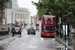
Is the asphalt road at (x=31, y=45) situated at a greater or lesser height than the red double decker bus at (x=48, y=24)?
lesser

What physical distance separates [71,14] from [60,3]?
2704 mm

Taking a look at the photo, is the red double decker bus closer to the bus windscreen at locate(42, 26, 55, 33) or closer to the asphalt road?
the bus windscreen at locate(42, 26, 55, 33)

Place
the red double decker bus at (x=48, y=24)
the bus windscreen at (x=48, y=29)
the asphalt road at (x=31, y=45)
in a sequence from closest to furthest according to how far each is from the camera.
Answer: the asphalt road at (x=31, y=45) → the red double decker bus at (x=48, y=24) → the bus windscreen at (x=48, y=29)

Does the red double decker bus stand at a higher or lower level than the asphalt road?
higher

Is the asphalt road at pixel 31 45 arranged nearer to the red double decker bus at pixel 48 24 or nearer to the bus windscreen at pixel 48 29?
the red double decker bus at pixel 48 24

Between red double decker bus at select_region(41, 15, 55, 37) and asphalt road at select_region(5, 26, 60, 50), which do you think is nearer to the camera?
asphalt road at select_region(5, 26, 60, 50)

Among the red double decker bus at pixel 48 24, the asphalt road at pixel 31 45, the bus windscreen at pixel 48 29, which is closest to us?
the asphalt road at pixel 31 45

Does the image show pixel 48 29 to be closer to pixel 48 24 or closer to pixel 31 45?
pixel 48 24

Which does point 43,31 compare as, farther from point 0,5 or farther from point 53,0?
point 0,5

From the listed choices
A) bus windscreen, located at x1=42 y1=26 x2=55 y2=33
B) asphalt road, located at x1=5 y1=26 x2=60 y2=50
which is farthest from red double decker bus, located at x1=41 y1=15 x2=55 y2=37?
asphalt road, located at x1=5 y1=26 x2=60 y2=50

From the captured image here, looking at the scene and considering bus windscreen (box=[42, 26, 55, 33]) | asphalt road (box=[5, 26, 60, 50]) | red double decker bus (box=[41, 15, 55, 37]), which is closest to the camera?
asphalt road (box=[5, 26, 60, 50])

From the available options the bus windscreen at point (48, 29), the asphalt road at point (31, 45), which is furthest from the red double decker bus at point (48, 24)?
the asphalt road at point (31, 45)

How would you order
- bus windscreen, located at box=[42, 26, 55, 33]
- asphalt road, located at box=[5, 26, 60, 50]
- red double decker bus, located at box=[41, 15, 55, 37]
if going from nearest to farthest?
1. asphalt road, located at box=[5, 26, 60, 50]
2. red double decker bus, located at box=[41, 15, 55, 37]
3. bus windscreen, located at box=[42, 26, 55, 33]

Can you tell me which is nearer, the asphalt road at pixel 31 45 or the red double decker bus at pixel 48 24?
the asphalt road at pixel 31 45
